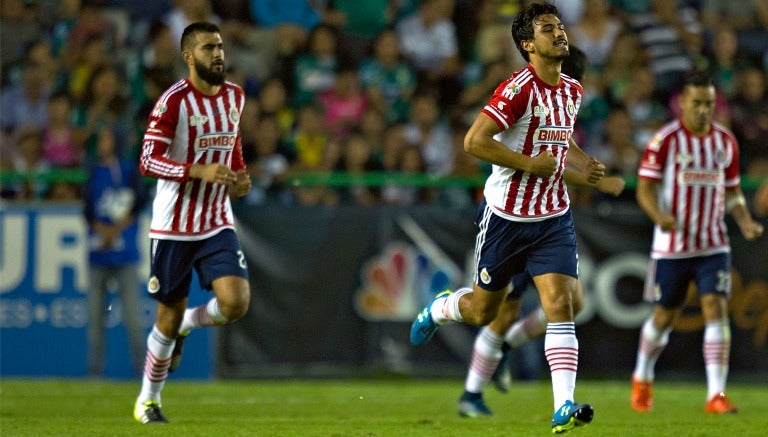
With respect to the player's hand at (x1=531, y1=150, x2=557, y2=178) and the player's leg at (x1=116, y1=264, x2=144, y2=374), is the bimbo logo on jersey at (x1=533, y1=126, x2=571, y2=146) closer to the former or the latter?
the player's hand at (x1=531, y1=150, x2=557, y2=178)

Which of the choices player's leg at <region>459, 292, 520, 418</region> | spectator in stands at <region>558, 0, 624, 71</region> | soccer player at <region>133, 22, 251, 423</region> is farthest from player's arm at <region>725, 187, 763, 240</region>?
spectator in stands at <region>558, 0, 624, 71</region>

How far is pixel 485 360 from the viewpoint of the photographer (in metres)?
9.91

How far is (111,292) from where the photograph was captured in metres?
14.1

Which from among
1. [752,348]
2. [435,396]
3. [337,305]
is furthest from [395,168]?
[752,348]

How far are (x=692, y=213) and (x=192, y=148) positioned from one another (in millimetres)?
4287

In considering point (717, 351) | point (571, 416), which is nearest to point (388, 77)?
point (717, 351)

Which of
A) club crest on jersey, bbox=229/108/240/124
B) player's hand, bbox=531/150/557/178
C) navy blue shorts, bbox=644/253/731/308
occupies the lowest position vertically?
navy blue shorts, bbox=644/253/731/308

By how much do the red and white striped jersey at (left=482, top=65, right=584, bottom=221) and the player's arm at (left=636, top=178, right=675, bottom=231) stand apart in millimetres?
2693

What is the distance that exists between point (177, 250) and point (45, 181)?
18.4 ft

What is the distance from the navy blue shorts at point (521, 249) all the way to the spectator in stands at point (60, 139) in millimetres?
7896

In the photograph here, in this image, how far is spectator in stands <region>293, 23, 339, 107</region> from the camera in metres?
16.2

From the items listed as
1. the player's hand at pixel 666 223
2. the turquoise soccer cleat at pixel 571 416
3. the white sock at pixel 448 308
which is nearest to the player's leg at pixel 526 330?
the player's hand at pixel 666 223

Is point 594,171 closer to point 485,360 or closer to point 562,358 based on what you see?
point 562,358

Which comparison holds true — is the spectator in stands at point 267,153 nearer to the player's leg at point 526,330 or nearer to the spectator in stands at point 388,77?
the spectator in stands at point 388,77
